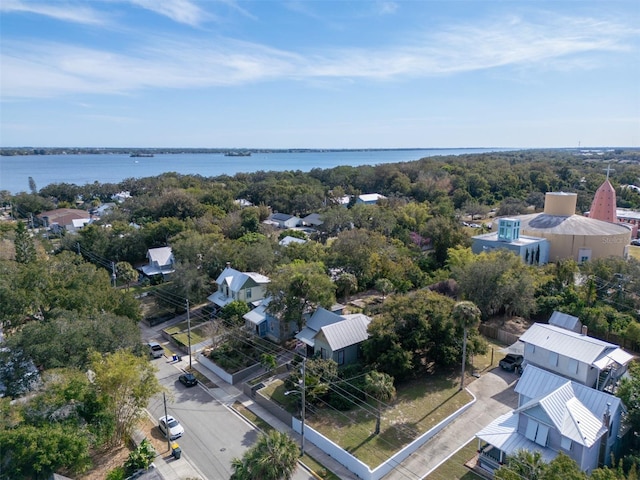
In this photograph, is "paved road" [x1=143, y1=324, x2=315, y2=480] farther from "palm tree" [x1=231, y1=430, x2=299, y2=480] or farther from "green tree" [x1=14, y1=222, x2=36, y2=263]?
"green tree" [x1=14, y1=222, x2=36, y2=263]

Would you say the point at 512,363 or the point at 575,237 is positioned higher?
the point at 575,237

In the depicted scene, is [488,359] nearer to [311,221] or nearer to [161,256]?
[161,256]

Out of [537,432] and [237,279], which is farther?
[237,279]

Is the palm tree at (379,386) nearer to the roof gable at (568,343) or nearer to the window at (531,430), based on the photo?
the window at (531,430)

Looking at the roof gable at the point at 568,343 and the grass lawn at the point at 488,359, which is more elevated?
the roof gable at the point at 568,343

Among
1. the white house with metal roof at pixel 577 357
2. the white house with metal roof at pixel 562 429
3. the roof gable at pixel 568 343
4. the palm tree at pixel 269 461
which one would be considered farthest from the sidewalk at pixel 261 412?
the roof gable at pixel 568 343

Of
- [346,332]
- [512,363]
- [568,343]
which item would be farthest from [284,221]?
[568,343]

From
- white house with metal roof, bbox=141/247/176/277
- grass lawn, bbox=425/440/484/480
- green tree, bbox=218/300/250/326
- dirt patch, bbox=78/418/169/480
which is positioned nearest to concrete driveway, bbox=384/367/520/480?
grass lawn, bbox=425/440/484/480
